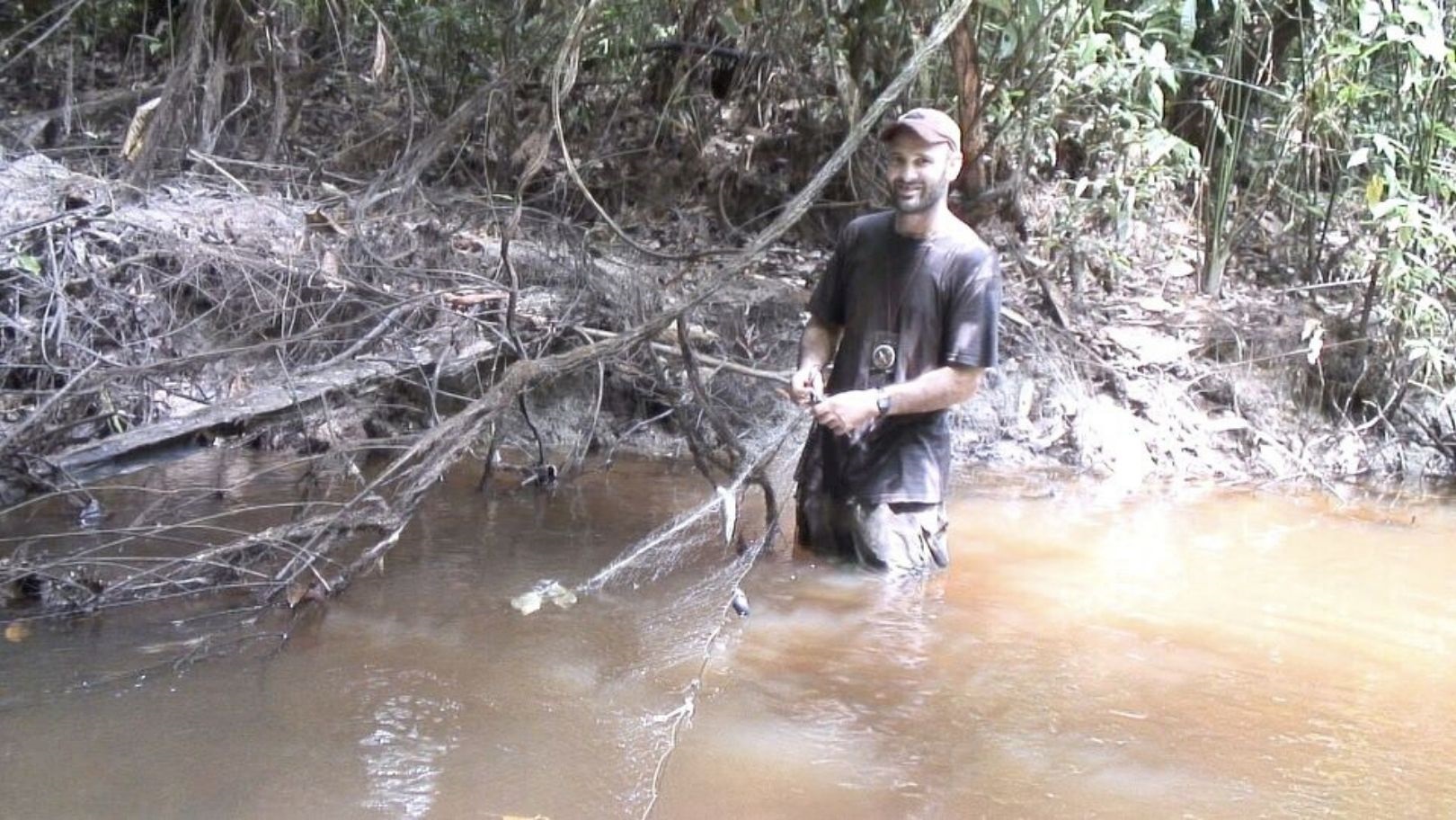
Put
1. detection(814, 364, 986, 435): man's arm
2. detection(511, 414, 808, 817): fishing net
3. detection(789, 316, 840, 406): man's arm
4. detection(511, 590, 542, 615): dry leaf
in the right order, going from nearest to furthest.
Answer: detection(511, 414, 808, 817): fishing net < detection(511, 590, 542, 615): dry leaf < detection(814, 364, 986, 435): man's arm < detection(789, 316, 840, 406): man's arm

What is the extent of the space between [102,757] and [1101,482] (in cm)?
433

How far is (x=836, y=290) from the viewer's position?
164 inches

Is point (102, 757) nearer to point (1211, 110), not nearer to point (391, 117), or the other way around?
point (391, 117)

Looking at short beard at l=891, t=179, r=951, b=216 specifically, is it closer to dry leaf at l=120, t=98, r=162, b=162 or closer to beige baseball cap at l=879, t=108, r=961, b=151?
beige baseball cap at l=879, t=108, r=961, b=151

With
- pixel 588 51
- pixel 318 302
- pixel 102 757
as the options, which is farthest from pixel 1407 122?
pixel 102 757

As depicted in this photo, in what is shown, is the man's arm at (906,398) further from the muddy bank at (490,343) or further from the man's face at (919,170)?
the muddy bank at (490,343)

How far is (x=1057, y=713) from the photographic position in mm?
3004

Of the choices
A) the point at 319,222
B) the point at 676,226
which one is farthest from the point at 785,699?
the point at 676,226

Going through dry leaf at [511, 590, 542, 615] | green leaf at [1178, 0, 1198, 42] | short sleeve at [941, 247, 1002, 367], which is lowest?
dry leaf at [511, 590, 542, 615]

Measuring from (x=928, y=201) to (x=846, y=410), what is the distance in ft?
2.35

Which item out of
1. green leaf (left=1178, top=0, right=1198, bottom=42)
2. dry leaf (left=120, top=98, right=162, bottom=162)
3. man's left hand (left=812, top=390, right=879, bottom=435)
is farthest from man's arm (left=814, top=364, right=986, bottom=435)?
dry leaf (left=120, top=98, right=162, bottom=162)

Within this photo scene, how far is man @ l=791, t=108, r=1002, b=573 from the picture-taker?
149 inches

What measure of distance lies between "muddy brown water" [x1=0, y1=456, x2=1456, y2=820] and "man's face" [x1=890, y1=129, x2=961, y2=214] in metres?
1.18

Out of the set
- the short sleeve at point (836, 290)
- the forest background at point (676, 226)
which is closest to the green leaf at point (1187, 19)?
the forest background at point (676, 226)
